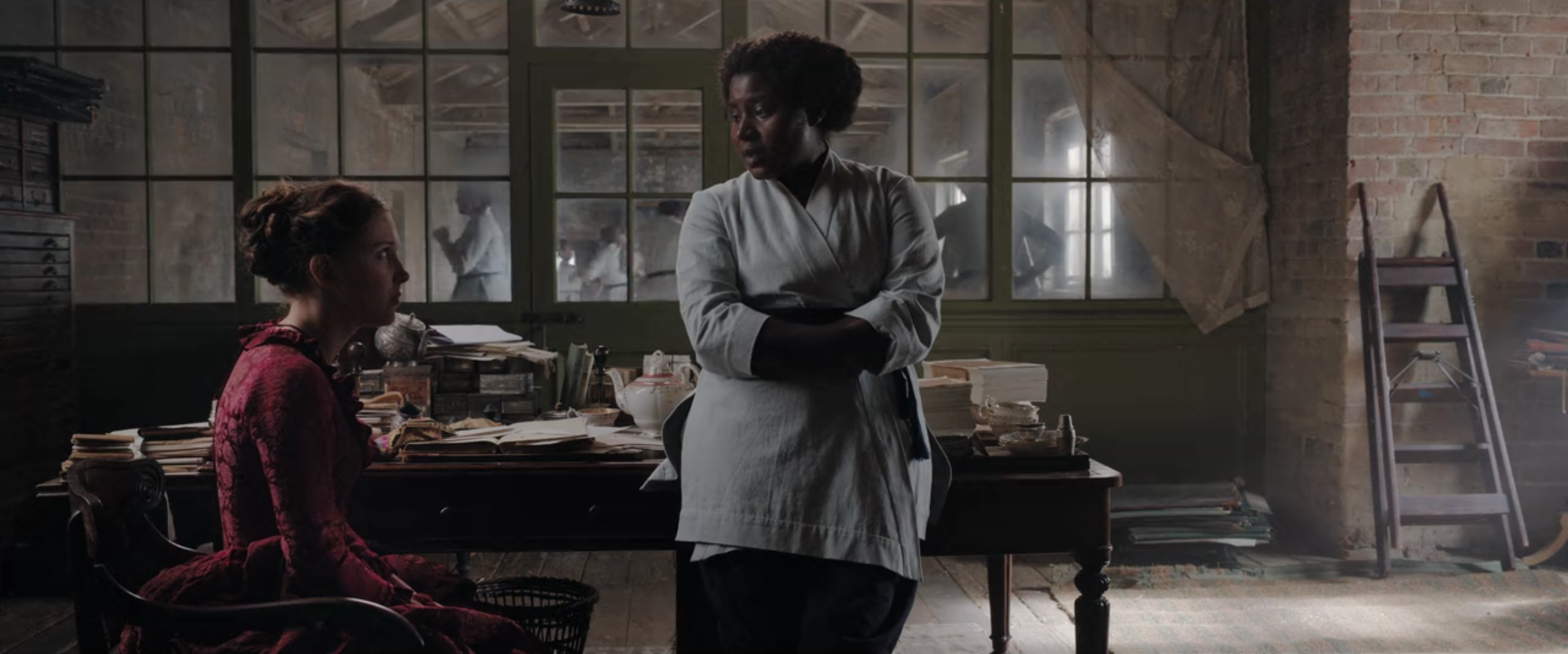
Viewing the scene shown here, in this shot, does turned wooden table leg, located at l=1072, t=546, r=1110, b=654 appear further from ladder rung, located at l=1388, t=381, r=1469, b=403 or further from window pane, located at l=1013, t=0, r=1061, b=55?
window pane, located at l=1013, t=0, r=1061, b=55

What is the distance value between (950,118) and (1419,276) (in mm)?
1923

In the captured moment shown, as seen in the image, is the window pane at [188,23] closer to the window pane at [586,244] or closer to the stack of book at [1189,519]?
the window pane at [586,244]

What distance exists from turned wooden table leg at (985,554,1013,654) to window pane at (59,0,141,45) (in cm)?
394

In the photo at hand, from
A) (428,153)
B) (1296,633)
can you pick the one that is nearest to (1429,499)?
(1296,633)

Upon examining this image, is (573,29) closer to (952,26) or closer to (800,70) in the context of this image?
(952,26)

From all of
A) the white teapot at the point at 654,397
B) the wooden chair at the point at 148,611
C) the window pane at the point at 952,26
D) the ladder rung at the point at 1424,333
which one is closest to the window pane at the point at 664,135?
the window pane at the point at 952,26

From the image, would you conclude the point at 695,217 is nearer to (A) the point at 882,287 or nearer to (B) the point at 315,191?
(A) the point at 882,287

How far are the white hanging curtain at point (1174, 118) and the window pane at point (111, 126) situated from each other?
377cm

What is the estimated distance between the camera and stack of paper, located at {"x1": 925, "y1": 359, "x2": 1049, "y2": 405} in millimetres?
2701

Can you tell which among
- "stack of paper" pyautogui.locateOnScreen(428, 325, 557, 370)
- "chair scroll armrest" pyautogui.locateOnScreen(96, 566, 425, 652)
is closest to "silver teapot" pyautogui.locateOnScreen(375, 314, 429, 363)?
"stack of paper" pyautogui.locateOnScreen(428, 325, 557, 370)

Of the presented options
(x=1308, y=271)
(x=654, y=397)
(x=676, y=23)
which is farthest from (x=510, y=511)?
(x=1308, y=271)

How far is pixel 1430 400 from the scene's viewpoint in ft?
14.9

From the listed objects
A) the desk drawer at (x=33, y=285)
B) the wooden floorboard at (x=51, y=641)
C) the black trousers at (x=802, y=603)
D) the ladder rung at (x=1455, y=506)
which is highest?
the desk drawer at (x=33, y=285)

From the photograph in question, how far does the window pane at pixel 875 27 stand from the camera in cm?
492
